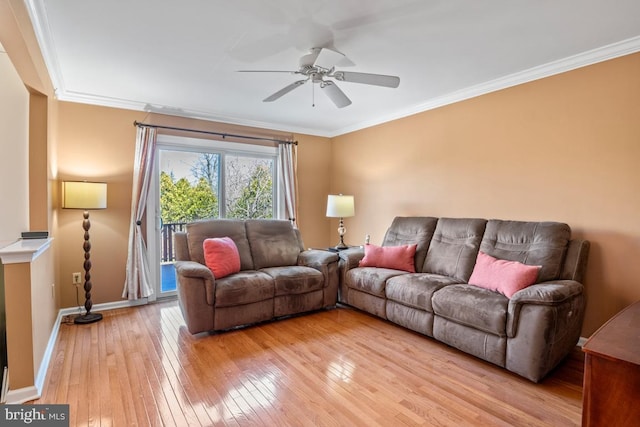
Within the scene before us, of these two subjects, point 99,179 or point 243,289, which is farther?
point 99,179

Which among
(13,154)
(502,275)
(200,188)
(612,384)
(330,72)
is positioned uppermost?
(330,72)

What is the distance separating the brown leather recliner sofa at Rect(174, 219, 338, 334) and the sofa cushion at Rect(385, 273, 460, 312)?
847mm

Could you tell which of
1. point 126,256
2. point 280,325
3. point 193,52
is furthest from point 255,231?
point 193,52

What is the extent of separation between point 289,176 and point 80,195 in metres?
2.67

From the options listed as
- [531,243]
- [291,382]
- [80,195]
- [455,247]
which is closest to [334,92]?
[455,247]

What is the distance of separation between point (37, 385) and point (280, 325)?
6.24ft

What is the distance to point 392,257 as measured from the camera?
12.1 feet

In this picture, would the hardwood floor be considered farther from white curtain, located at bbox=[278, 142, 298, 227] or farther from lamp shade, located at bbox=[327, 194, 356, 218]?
white curtain, located at bbox=[278, 142, 298, 227]

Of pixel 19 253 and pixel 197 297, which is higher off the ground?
pixel 19 253

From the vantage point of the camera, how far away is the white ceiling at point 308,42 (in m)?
2.08

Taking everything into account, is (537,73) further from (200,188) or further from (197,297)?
(200,188)

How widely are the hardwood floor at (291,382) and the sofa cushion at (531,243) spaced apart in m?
0.78

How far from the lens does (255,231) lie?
4031mm

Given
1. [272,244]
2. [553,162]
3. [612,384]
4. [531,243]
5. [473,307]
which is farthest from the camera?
[272,244]
